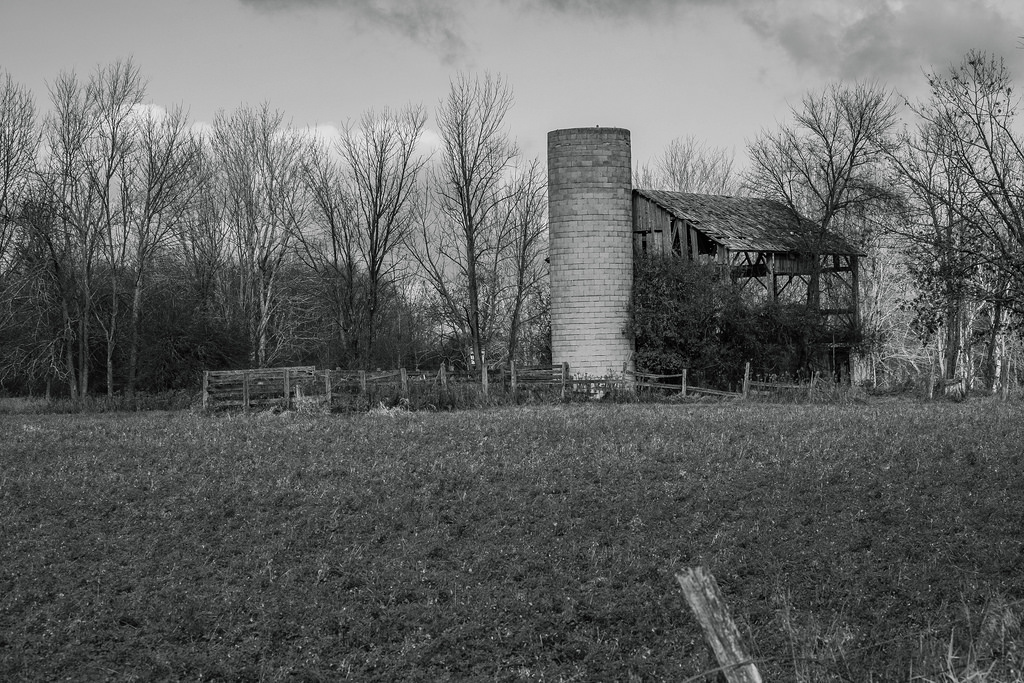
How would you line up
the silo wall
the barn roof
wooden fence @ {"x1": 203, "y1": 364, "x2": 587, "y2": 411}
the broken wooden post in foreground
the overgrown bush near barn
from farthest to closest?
1. the barn roof
2. the silo wall
3. the overgrown bush near barn
4. wooden fence @ {"x1": 203, "y1": 364, "x2": 587, "y2": 411}
5. the broken wooden post in foreground

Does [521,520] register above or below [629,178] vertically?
below

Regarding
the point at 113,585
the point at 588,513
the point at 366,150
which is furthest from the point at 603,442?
the point at 366,150

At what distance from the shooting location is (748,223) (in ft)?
145

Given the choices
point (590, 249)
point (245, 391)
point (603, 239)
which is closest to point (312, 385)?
point (245, 391)

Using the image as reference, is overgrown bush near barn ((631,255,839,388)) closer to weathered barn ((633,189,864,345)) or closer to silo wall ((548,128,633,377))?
silo wall ((548,128,633,377))

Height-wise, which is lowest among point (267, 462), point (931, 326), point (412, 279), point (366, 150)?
point (267, 462)

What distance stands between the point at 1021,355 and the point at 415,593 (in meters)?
55.8

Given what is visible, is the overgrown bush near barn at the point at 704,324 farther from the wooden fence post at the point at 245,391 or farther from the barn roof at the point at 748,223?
the wooden fence post at the point at 245,391

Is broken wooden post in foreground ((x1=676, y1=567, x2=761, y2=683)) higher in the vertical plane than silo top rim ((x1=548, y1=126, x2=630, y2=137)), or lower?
lower

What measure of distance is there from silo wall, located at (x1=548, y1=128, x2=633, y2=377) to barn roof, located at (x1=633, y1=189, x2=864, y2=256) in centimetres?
216

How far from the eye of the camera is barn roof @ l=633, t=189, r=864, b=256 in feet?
135

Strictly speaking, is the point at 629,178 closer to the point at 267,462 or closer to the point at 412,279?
the point at 412,279

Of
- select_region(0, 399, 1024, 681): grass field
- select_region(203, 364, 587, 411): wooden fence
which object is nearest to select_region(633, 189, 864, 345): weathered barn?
select_region(203, 364, 587, 411): wooden fence

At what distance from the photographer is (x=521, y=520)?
54.6ft
